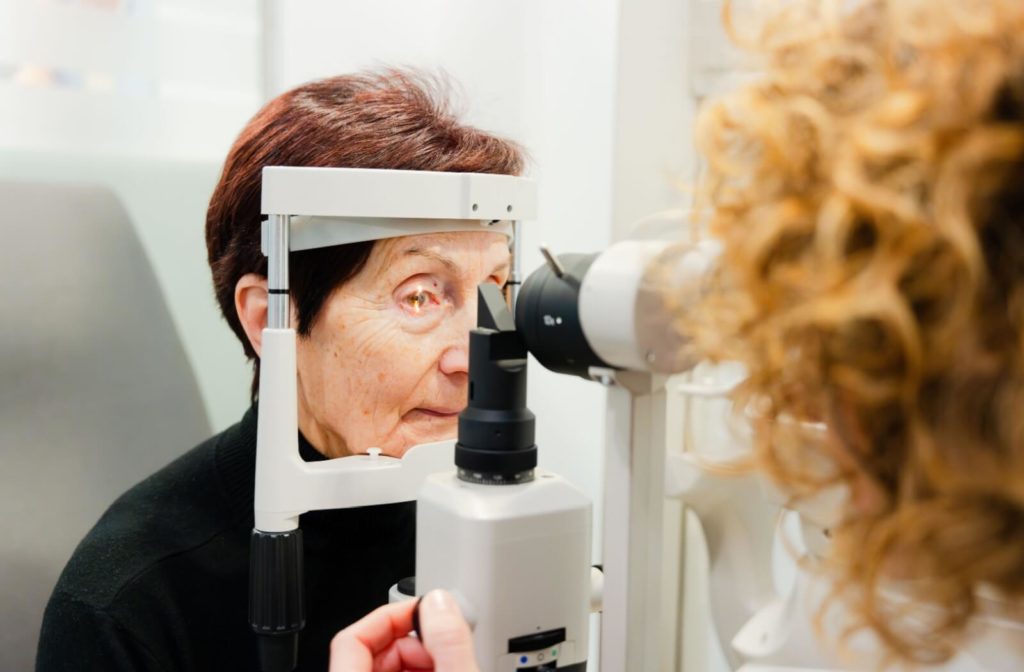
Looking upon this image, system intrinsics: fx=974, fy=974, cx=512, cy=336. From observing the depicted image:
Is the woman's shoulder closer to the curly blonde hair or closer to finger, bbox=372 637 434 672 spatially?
finger, bbox=372 637 434 672

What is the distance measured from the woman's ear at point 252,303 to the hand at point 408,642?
446mm

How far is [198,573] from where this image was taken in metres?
1.04

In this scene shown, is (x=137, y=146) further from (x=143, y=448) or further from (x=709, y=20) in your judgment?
(x=709, y=20)

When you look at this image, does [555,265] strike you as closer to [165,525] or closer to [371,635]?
[371,635]

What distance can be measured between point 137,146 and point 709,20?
0.95 meters

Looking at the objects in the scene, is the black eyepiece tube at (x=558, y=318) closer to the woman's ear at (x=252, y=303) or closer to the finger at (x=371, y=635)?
the finger at (x=371, y=635)

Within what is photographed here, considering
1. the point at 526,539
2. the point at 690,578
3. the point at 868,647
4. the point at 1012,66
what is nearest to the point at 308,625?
the point at 526,539

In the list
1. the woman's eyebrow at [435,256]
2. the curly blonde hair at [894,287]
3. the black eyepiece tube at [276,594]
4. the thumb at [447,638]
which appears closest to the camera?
the curly blonde hair at [894,287]

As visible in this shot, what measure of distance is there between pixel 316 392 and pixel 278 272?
175 mm

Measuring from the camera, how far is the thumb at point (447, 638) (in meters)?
0.67

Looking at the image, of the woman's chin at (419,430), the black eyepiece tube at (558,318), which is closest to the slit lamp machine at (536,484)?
the black eyepiece tube at (558,318)

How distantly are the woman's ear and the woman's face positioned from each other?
65 millimetres

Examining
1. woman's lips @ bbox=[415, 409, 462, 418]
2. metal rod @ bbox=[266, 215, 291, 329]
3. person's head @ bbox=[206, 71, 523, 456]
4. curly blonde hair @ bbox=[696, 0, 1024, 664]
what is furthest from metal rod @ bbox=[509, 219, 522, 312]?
curly blonde hair @ bbox=[696, 0, 1024, 664]

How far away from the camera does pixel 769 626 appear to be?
0.86 metres
